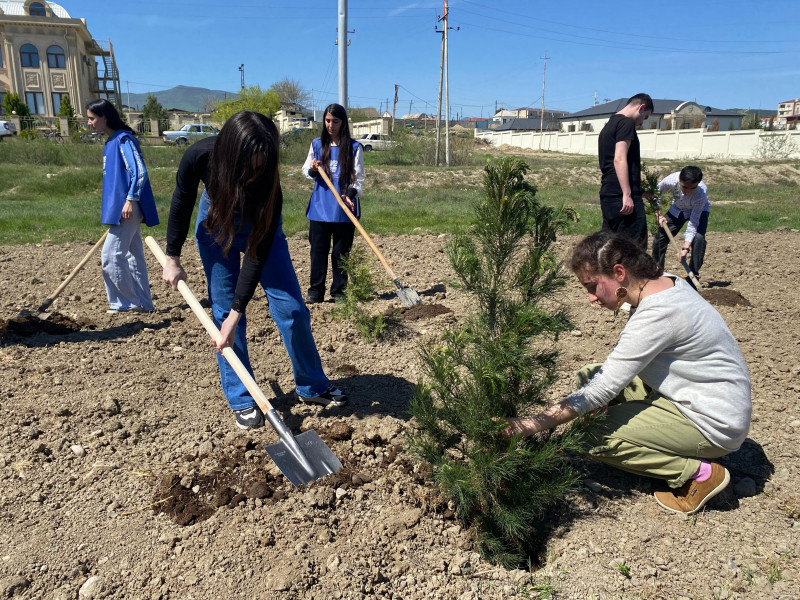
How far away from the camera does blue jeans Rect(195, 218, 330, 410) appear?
3240mm

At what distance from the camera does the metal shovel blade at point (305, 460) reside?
2.74 m

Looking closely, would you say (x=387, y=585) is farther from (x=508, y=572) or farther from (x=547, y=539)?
(x=547, y=539)

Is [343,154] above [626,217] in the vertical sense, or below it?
above

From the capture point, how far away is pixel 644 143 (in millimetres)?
39594

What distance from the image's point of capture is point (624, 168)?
4875 mm

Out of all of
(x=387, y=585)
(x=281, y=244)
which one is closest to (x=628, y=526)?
(x=387, y=585)

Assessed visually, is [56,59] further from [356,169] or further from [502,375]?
[502,375]

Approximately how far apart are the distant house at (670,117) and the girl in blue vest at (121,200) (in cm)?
5929

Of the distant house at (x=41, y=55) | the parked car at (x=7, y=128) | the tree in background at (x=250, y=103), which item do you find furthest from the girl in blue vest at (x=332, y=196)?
the distant house at (x=41, y=55)

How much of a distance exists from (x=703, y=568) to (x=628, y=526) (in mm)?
A: 339

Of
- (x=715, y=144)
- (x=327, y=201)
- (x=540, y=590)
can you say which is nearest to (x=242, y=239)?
(x=540, y=590)

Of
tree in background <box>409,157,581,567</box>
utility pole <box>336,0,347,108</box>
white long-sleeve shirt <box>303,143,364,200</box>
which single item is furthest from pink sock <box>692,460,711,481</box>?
utility pole <box>336,0,347,108</box>

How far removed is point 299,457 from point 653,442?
1632mm

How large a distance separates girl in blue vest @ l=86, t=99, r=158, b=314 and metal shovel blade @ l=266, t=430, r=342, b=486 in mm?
3062
